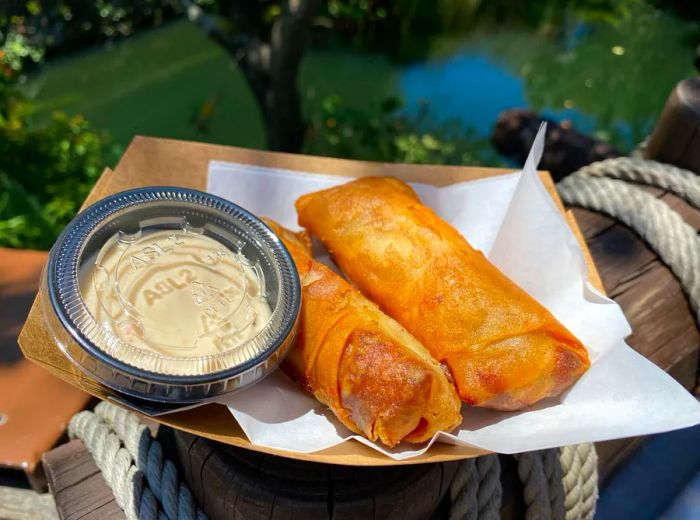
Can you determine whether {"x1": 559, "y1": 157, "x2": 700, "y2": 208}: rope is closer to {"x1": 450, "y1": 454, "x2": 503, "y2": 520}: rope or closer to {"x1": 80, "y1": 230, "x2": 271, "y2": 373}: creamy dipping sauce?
{"x1": 450, "y1": 454, "x2": 503, "y2": 520}: rope

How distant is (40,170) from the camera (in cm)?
412

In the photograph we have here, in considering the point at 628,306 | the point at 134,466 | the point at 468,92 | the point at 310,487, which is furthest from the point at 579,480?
the point at 468,92

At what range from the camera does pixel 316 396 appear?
1.45 m

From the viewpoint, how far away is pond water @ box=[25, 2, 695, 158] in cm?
586

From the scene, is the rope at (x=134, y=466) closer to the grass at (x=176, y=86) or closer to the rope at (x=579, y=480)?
the rope at (x=579, y=480)

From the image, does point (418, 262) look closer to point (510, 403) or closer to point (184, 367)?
point (510, 403)

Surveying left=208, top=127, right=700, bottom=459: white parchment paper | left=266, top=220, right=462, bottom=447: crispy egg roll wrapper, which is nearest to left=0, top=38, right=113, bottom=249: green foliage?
left=208, top=127, right=700, bottom=459: white parchment paper

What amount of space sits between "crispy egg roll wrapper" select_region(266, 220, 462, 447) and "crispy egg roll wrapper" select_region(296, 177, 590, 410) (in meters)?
0.07

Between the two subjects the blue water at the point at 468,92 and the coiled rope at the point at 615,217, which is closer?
the coiled rope at the point at 615,217

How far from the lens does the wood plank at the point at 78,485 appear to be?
136cm

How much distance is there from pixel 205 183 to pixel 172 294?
0.62m

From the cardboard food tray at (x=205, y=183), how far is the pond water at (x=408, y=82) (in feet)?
12.3

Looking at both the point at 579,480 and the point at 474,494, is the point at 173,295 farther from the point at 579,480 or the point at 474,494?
the point at 579,480

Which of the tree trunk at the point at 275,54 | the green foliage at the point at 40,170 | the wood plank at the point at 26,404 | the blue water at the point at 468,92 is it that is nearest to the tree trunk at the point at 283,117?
the tree trunk at the point at 275,54
